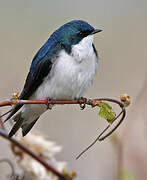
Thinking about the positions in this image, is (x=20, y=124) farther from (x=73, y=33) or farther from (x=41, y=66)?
(x=73, y=33)

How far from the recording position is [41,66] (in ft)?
9.20

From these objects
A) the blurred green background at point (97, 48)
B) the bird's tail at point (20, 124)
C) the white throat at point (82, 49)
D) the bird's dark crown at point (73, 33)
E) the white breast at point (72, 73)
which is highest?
the bird's dark crown at point (73, 33)

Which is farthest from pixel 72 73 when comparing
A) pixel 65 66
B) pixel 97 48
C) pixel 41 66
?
pixel 97 48

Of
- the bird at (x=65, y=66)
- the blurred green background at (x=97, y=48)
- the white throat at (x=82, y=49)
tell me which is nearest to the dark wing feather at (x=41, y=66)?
the bird at (x=65, y=66)

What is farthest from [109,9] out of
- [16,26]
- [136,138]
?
[136,138]

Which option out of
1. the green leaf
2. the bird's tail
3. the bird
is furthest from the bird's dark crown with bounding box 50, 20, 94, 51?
the green leaf

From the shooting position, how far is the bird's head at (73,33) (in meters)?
2.77

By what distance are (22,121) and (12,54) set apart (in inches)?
50.3

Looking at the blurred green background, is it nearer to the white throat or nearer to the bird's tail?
the bird's tail

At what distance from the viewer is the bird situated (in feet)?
8.82

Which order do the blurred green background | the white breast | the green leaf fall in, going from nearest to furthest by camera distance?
the green leaf → the white breast → the blurred green background

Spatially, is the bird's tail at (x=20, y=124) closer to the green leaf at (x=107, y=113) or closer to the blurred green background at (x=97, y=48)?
the blurred green background at (x=97, y=48)

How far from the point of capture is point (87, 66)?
2.73m

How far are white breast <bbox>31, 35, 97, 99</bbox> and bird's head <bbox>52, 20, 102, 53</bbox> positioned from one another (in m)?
0.03
